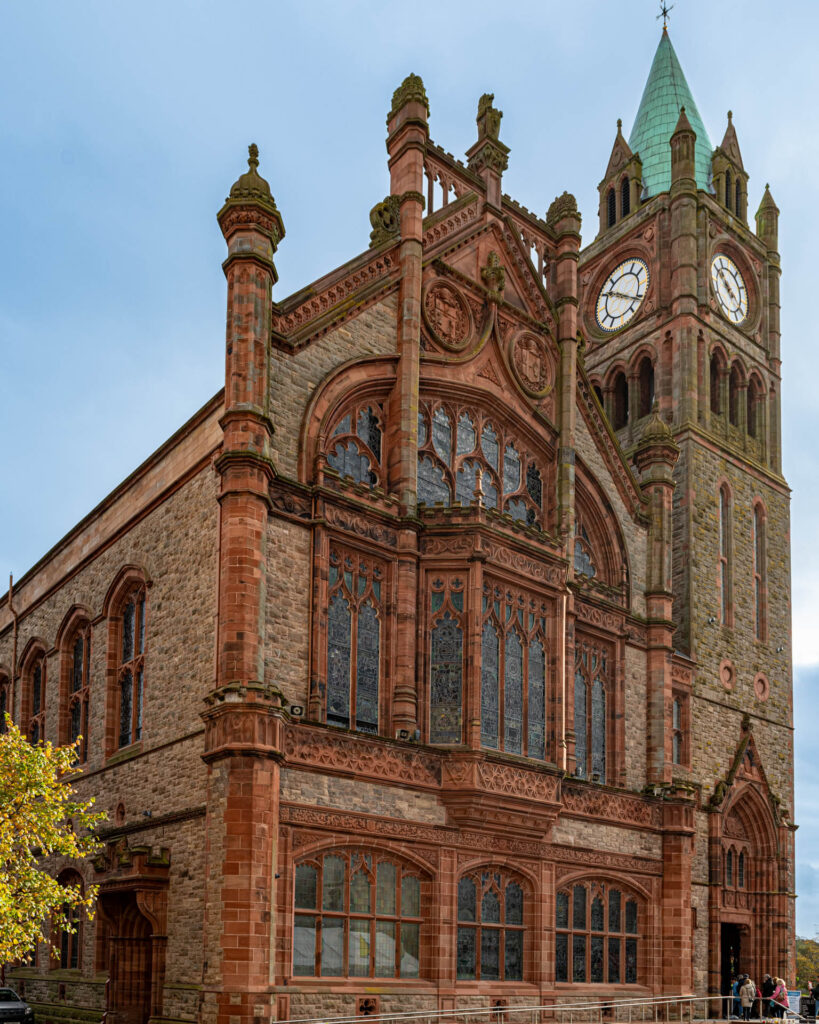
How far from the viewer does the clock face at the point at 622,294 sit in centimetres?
4856

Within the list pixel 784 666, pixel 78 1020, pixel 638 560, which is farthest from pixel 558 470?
pixel 78 1020

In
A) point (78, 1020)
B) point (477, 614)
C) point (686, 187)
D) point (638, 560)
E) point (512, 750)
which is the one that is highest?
point (686, 187)

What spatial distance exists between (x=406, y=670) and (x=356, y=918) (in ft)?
18.1

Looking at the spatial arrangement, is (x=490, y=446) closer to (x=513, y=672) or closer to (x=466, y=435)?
(x=466, y=435)

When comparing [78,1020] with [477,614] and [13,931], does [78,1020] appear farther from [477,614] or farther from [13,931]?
[477,614]

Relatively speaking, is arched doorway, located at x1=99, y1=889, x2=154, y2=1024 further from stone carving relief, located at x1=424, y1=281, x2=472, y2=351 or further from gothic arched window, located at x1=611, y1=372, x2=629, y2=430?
gothic arched window, located at x1=611, y1=372, x2=629, y2=430

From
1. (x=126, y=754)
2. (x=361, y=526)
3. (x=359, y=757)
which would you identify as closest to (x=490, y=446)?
(x=361, y=526)

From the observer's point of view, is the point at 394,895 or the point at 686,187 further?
the point at 686,187

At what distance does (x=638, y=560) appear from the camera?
37.0 m

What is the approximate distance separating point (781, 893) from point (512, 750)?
16716mm

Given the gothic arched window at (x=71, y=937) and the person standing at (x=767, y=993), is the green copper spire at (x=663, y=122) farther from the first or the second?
the gothic arched window at (x=71, y=937)

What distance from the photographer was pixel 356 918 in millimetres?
25438

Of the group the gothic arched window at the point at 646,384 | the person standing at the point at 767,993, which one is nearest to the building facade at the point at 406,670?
the person standing at the point at 767,993

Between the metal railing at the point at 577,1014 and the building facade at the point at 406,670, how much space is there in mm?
369
